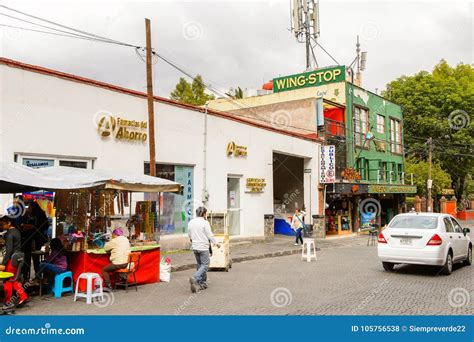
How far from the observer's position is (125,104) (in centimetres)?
1539

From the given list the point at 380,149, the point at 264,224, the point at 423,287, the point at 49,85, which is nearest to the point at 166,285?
the point at 423,287

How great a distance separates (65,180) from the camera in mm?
9297

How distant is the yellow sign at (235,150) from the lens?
20016 mm

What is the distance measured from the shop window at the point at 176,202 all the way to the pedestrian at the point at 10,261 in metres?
7.91

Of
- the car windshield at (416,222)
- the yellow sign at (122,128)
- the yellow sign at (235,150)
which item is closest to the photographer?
the car windshield at (416,222)

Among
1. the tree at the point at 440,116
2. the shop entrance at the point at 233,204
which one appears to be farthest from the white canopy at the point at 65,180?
the tree at the point at 440,116

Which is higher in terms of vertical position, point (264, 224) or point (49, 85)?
point (49, 85)

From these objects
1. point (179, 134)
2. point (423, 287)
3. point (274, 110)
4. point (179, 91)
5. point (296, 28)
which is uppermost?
point (296, 28)

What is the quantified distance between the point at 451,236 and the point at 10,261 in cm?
1039

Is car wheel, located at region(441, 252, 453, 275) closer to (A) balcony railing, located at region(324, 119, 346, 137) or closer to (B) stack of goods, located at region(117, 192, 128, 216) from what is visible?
(B) stack of goods, located at region(117, 192, 128, 216)

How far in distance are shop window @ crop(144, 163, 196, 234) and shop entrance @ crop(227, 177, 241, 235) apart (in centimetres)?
275

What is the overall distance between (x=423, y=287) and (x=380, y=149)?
24.9 m

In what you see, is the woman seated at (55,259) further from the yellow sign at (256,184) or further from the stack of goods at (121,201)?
the yellow sign at (256,184)

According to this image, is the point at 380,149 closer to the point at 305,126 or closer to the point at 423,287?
the point at 305,126
